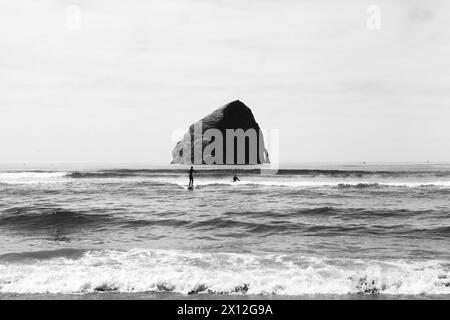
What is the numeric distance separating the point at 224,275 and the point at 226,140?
139065 millimetres

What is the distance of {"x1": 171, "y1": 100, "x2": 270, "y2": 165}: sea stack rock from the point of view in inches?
5354

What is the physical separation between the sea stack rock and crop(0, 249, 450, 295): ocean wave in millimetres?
119528

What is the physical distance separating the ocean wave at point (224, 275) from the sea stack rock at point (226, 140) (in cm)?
11953

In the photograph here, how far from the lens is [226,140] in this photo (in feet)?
482

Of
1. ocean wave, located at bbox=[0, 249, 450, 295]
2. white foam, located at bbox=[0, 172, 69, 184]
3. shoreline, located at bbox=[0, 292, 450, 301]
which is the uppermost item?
ocean wave, located at bbox=[0, 249, 450, 295]

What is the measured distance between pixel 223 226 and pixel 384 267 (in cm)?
668

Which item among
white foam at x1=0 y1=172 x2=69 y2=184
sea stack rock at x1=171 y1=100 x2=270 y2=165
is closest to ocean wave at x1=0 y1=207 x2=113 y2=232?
white foam at x1=0 y1=172 x2=69 y2=184

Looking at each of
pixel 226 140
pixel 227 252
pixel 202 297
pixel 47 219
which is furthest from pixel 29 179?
pixel 226 140

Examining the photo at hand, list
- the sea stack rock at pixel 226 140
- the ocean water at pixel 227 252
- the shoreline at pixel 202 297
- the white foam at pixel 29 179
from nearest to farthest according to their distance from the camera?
1. the shoreline at pixel 202 297
2. the ocean water at pixel 227 252
3. the white foam at pixel 29 179
4. the sea stack rock at pixel 226 140

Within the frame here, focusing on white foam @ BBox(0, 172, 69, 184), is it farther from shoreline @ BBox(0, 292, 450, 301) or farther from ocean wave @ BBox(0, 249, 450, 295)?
shoreline @ BBox(0, 292, 450, 301)

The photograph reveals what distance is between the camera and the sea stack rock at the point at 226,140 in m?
136

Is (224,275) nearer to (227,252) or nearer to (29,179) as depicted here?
(227,252)

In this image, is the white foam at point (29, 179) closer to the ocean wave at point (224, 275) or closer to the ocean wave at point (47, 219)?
the ocean wave at point (47, 219)

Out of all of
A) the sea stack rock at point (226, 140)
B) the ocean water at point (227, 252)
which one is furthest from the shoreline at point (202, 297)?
the sea stack rock at point (226, 140)
